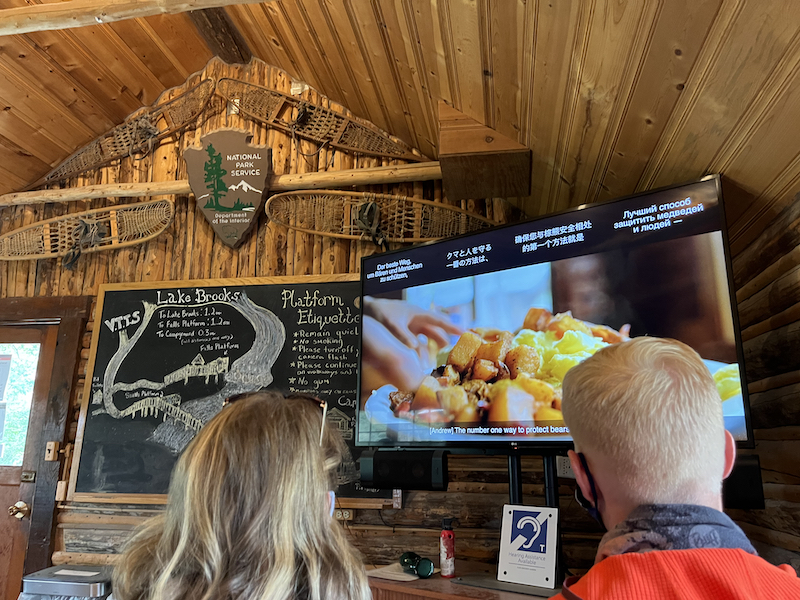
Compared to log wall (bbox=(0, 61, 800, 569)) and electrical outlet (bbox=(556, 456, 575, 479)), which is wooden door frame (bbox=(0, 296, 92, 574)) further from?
electrical outlet (bbox=(556, 456, 575, 479))

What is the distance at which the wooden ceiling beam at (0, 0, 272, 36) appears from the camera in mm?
2260

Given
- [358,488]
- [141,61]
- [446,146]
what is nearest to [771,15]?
[446,146]

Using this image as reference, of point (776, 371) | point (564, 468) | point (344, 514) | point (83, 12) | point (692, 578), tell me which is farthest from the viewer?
point (344, 514)

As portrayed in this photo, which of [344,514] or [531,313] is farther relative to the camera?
[344,514]

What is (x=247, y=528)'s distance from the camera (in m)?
0.98

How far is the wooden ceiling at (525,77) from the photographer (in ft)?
5.16

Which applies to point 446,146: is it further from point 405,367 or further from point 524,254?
point 405,367

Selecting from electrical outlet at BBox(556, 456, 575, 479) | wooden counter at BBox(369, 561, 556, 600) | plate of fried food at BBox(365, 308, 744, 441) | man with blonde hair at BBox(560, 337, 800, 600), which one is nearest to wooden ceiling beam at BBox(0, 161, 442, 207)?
plate of fried food at BBox(365, 308, 744, 441)

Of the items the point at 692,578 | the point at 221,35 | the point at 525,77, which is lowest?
the point at 692,578

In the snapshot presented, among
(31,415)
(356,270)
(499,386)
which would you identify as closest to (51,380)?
(31,415)

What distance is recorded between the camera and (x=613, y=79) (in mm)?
1880

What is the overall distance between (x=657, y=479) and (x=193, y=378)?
302 centimetres

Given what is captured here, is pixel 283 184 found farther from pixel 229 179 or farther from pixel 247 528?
pixel 247 528

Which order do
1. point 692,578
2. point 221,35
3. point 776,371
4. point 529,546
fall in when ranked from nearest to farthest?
point 692,578 → point 776,371 → point 529,546 → point 221,35
